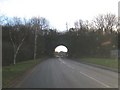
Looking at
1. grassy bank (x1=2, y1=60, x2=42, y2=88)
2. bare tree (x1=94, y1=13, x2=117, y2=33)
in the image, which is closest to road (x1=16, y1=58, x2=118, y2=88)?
grassy bank (x1=2, y1=60, x2=42, y2=88)

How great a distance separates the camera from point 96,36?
9350 centimetres

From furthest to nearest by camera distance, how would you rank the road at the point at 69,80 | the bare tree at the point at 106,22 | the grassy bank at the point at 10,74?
1. the bare tree at the point at 106,22
2. the grassy bank at the point at 10,74
3. the road at the point at 69,80

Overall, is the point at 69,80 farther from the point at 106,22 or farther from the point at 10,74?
the point at 106,22

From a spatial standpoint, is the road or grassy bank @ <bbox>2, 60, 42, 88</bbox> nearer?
the road

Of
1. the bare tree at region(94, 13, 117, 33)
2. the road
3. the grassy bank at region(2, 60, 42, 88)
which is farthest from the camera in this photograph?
the bare tree at region(94, 13, 117, 33)

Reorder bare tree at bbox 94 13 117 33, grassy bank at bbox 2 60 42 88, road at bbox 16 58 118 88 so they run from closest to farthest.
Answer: road at bbox 16 58 118 88 → grassy bank at bbox 2 60 42 88 → bare tree at bbox 94 13 117 33

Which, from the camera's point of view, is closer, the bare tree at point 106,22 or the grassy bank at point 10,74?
the grassy bank at point 10,74

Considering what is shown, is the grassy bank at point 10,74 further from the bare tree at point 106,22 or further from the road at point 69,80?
the bare tree at point 106,22

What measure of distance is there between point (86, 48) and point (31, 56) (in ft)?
74.7

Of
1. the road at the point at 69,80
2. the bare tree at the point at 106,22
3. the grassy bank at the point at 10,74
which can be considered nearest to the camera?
the road at the point at 69,80

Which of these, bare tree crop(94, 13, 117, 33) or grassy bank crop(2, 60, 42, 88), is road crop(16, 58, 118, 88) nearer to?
grassy bank crop(2, 60, 42, 88)

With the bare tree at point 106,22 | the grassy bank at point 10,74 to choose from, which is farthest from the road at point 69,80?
the bare tree at point 106,22

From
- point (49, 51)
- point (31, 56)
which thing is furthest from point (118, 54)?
point (49, 51)

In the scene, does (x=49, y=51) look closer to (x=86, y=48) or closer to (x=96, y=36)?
(x=86, y=48)
